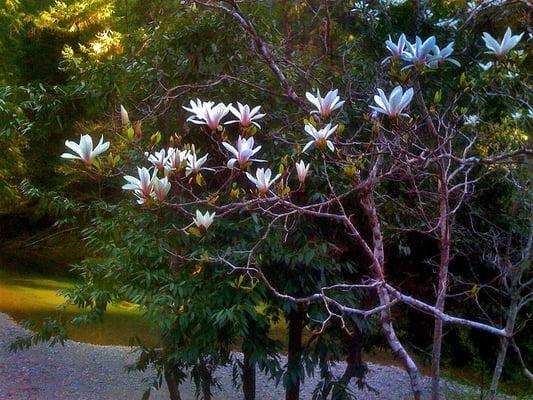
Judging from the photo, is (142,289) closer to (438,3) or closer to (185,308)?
(185,308)

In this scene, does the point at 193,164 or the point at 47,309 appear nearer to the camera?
the point at 193,164

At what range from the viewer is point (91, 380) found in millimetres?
7160

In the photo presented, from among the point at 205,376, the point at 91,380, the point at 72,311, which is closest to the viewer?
the point at 205,376

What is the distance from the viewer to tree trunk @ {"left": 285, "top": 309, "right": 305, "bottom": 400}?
3972 mm

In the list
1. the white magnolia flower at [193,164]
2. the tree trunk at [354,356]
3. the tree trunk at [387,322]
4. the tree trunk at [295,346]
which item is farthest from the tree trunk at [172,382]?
the white magnolia flower at [193,164]

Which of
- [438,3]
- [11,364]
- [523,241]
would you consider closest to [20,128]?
Result: [438,3]

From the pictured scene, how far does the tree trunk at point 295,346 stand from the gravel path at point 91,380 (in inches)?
62.9

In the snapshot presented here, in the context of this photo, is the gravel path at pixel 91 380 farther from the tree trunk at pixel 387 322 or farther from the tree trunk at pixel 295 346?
the tree trunk at pixel 387 322

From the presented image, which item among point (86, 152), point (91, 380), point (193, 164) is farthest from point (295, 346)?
point (91, 380)

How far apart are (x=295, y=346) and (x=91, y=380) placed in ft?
12.3

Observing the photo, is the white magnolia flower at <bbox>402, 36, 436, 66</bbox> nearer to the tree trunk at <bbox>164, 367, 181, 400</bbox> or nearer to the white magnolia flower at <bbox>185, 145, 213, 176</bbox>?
the white magnolia flower at <bbox>185, 145, 213, 176</bbox>

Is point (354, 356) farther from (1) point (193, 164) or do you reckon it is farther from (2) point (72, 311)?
(1) point (193, 164)

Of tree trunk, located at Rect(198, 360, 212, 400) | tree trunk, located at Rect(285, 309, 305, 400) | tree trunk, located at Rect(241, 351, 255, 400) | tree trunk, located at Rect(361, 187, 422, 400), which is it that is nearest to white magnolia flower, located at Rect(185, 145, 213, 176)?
tree trunk, located at Rect(361, 187, 422, 400)

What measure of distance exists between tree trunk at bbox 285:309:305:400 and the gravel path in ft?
5.24
